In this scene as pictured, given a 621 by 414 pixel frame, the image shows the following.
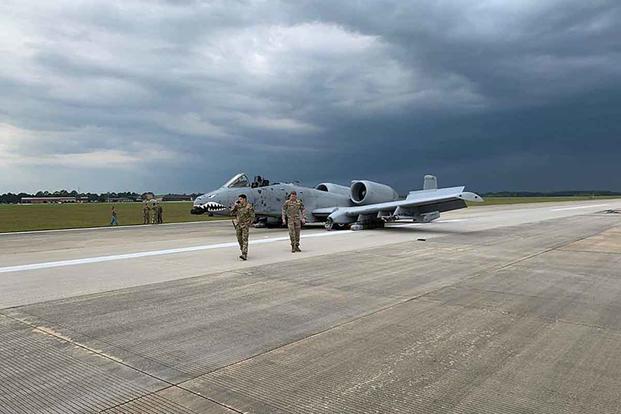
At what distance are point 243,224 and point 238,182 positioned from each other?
9.10 m

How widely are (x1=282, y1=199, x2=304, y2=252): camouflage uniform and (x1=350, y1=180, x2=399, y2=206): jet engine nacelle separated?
9.58 meters

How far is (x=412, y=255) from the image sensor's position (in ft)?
36.8

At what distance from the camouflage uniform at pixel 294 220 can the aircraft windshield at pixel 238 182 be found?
6969 mm

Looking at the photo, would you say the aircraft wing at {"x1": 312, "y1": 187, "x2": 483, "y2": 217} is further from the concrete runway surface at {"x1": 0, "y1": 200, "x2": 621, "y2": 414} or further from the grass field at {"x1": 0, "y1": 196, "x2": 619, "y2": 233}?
the grass field at {"x1": 0, "y1": 196, "x2": 619, "y2": 233}

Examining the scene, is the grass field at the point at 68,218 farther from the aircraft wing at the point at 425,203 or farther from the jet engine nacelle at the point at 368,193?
the aircraft wing at the point at 425,203

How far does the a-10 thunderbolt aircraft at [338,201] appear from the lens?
18266 mm

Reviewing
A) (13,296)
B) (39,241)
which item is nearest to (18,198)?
(39,241)

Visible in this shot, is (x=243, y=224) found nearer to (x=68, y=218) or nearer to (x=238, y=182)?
(x=238, y=182)

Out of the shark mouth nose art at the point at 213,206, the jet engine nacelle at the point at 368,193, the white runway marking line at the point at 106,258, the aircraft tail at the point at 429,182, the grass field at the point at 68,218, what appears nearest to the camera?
the white runway marking line at the point at 106,258

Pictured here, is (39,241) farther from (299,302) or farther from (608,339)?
(608,339)

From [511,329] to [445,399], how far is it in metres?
2.15

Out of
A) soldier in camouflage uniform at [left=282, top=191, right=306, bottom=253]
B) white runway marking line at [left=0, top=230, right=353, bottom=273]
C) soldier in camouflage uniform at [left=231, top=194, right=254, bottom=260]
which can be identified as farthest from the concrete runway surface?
soldier in camouflage uniform at [left=282, top=191, right=306, bottom=253]

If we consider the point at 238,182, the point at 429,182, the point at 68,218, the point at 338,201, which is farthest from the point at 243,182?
the point at 68,218

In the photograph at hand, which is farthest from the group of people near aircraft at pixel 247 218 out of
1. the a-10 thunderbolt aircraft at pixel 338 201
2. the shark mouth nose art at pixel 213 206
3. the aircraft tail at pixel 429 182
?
the aircraft tail at pixel 429 182
